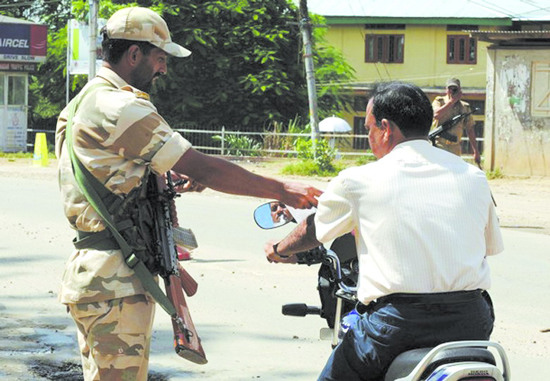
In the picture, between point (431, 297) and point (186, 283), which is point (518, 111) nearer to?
point (186, 283)

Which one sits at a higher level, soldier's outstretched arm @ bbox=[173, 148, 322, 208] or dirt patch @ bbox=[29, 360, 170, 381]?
soldier's outstretched arm @ bbox=[173, 148, 322, 208]

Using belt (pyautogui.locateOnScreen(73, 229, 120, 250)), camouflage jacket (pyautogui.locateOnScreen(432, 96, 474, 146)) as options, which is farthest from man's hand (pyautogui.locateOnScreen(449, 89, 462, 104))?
belt (pyautogui.locateOnScreen(73, 229, 120, 250))

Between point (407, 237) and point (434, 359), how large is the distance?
1.37ft

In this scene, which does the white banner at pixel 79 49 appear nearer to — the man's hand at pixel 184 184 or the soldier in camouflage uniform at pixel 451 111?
the soldier in camouflage uniform at pixel 451 111

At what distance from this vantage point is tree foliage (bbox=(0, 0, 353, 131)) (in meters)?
33.5

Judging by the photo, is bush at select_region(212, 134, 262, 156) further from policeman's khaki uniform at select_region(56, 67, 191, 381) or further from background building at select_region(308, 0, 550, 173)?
policeman's khaki uniform at select_region(56, 67, 191, 381)

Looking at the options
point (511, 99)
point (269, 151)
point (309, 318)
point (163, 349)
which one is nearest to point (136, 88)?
point (163, 349)

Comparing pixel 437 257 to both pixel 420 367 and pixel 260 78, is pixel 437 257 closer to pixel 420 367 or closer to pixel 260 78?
pixel 420 367

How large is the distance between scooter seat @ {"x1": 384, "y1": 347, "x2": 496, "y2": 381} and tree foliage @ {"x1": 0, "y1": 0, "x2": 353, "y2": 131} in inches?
1168

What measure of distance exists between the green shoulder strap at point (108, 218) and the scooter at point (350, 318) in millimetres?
437

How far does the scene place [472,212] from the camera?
11.4 ft

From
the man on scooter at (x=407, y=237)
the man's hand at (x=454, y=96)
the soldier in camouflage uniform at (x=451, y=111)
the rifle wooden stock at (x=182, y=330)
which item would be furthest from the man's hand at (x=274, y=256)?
the man's hand at (x=454, y=96)

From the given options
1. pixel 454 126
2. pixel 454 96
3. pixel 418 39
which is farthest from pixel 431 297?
pixel 418 39

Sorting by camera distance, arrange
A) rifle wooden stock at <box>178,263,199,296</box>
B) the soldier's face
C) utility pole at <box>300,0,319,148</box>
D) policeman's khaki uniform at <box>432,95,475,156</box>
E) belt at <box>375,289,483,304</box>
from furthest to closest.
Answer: utility pole at <box>300,0,319,148</box>, policeman's khaki uniform at <box>432,95,475,156</box>, rifle wooden stock at <box>178,263,199,296</box>, the soldier's face, belt at <box>375,289,483,304</box>
